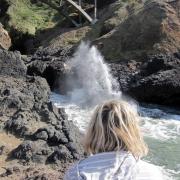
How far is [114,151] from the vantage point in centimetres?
351

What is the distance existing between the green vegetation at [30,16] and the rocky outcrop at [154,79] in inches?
569

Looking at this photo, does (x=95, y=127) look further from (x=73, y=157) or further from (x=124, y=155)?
(x=73, y=157)

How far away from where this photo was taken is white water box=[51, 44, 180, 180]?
47.2 ft

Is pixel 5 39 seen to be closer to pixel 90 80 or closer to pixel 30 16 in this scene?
pixel 30 16

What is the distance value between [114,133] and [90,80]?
20.4m

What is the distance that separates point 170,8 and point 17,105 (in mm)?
11933

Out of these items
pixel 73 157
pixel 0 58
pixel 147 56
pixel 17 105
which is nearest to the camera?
pixel 73 157

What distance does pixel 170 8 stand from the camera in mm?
24594

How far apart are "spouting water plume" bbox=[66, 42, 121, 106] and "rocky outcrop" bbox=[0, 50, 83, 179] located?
4.54 meters

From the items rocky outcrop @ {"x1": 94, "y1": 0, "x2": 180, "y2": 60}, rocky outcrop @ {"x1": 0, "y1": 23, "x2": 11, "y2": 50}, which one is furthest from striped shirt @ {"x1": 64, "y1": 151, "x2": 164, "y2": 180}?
rocky outcrop @ {"x1": 0, "y1": 23, "x2": 11, "y2": 50}

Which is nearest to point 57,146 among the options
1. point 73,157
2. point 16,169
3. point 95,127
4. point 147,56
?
point 73,157

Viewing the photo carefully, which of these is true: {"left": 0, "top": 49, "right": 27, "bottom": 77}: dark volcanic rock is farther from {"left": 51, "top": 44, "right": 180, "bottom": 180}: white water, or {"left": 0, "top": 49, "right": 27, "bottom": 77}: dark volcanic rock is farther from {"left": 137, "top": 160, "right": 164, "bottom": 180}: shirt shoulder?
{"left": 137, "top": 160, "right": 164, "bottom": 180}: shirt shoulder

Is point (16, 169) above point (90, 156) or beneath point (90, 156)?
beneath

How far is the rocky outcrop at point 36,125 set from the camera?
11.2m
